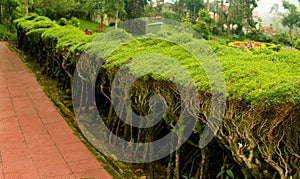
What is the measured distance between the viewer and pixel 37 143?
611 centimetres

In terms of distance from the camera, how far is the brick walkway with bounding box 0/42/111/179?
17.1ft

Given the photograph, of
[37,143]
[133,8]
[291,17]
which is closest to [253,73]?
[37,143]

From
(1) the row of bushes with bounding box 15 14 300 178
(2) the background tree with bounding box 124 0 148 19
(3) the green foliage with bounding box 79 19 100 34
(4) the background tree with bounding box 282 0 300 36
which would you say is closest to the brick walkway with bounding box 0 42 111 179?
(1) the row of bushes with bounding box 15 14 300 178

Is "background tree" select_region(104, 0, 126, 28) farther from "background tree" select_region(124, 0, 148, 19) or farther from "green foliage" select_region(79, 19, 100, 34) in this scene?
"background tree" select_region(124, 0, 148, 19)

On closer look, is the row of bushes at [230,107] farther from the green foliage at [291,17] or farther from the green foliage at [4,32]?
the green foliage at [291,17]

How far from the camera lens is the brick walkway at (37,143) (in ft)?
17.1

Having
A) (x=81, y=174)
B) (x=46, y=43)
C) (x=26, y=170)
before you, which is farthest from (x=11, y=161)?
(x=46, y=43)

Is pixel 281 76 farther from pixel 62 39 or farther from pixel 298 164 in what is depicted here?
pixel 62 39

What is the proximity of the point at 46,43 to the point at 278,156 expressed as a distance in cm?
780

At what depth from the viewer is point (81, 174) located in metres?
5.16

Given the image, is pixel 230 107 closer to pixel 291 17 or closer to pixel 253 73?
pixel 253 73

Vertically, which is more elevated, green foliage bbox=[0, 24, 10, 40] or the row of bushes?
the row of bushes

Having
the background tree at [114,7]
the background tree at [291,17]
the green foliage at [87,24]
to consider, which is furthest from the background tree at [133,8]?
the background tree at [291,17]

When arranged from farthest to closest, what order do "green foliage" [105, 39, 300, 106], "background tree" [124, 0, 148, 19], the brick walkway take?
1. "background tree" [124, 0, 148, 19]
2. the brick walkway
3. "green foliage" [105, 39, 300, 106]
